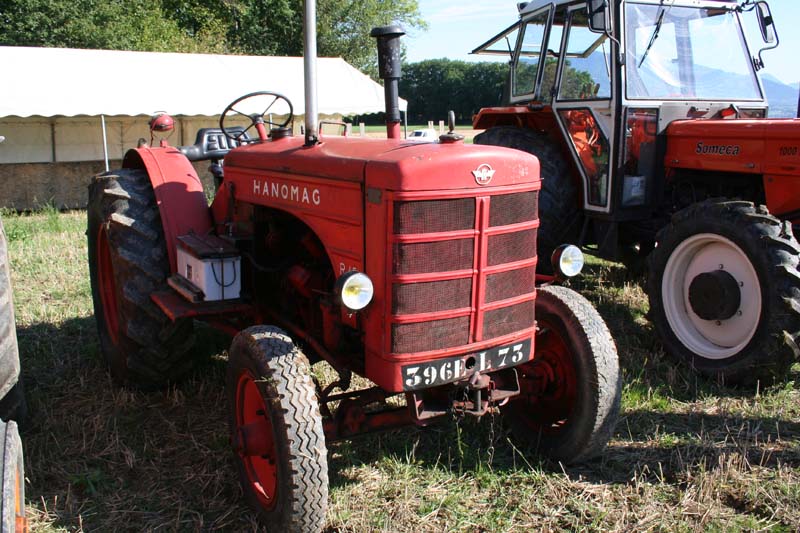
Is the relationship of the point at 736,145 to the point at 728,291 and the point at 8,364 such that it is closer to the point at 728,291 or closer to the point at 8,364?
the point at 728,291

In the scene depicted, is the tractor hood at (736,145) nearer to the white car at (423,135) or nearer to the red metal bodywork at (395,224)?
the white car at (423,135)

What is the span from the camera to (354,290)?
2426 mm

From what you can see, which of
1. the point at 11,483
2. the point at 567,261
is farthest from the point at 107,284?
the point at 567,261

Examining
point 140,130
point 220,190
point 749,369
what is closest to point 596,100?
point 749,369

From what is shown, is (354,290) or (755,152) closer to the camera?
(354,290)

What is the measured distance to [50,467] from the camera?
10.3ft

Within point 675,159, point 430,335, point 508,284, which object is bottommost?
point 430,335

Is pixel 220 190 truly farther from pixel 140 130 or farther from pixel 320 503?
pixel 140 130

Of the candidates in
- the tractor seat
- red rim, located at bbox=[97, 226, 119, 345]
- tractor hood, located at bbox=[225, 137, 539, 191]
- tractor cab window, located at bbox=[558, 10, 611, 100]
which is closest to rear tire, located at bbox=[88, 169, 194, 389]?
red rim, located at bbox=[97, 226, 119, 345]

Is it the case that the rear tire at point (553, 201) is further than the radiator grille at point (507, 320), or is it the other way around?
the rear tire at point (553, 201)

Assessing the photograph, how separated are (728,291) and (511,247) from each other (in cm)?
201

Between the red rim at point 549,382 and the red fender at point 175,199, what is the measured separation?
1.77 metres

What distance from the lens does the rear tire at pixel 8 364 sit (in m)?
3.17

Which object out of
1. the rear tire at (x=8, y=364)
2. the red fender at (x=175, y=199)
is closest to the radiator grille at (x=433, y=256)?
the red fender at (x=175, y=199)
